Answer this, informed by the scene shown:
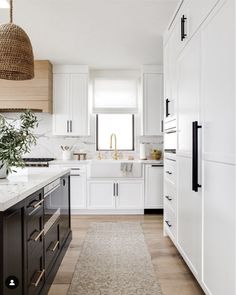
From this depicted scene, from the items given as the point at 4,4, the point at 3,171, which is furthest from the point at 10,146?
the point at 4,4

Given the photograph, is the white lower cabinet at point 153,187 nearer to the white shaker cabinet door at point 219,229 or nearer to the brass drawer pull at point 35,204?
the white shaker cabinet door at point 219,229

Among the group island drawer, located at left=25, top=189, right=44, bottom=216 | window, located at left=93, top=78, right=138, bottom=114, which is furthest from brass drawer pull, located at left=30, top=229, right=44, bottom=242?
window, located at left=93, top=78, right=138, bottom=114

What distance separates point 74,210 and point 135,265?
2379 mm

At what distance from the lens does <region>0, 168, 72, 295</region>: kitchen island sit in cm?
149

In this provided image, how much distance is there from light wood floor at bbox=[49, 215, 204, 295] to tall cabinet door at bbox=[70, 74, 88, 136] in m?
1.63

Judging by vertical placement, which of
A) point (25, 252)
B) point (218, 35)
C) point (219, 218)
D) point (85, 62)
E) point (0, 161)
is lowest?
point (25, 252)

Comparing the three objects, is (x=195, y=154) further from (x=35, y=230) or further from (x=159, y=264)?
(x=159, y=264)

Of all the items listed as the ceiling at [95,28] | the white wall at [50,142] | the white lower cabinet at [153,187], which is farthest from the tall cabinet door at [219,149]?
the white wall at [50,142]

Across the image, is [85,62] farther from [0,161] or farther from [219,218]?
[219,218]

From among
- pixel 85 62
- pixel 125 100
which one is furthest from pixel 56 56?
pixel 125 100

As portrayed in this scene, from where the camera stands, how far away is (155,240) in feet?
12.2

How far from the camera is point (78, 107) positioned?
535cm

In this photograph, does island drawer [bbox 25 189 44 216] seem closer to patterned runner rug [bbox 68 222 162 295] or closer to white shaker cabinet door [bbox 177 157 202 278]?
patterned runner rug [bbox 68 222 162 295]

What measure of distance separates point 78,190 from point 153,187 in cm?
124
